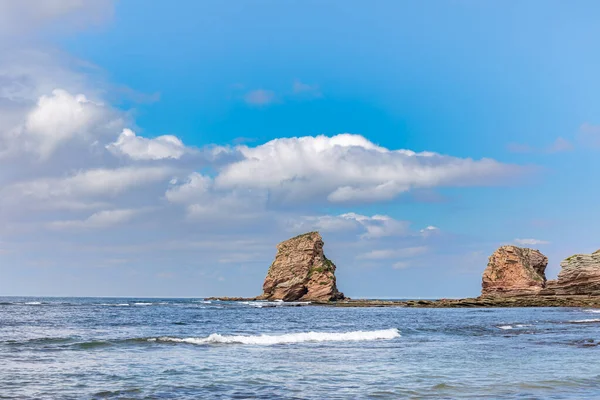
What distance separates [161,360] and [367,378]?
30.6ft

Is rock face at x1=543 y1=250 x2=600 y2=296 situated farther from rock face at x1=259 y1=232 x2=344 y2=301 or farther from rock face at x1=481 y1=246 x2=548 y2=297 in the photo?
rock face at x1=259 y1=232 x2=344 y2=301

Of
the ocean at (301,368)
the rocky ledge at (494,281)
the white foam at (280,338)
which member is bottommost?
the white foam at (280,338)

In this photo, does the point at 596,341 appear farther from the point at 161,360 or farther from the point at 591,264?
the point at 591,264

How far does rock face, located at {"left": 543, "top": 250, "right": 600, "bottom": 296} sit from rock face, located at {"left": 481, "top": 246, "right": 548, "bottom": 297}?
→ 9.82 metres

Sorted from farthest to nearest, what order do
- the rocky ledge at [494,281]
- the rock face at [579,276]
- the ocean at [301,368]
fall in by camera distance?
1. the rocky ledge at [494,281]
2. the rock face at [579,276]
3. the ocean at [301,368]

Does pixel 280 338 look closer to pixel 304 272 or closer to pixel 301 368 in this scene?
pixel 301 368

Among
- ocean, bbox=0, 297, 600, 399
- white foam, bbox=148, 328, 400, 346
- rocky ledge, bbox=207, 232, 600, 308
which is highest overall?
rocky ledge, bbox=207, 232, 600, 308

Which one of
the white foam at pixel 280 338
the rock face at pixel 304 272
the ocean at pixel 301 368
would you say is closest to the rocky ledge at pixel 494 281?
the rock face at pixel 304 272

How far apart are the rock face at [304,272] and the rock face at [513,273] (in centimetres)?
3230

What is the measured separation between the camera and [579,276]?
9250cm

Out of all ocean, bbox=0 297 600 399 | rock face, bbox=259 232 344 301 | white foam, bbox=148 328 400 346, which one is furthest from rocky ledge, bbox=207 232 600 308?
ocean, bbox=0 297 600 399

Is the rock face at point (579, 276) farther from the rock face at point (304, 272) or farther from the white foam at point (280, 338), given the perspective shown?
the white foam at point (280, 338)

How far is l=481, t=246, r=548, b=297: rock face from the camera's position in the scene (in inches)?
4254

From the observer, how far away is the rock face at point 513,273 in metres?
108
